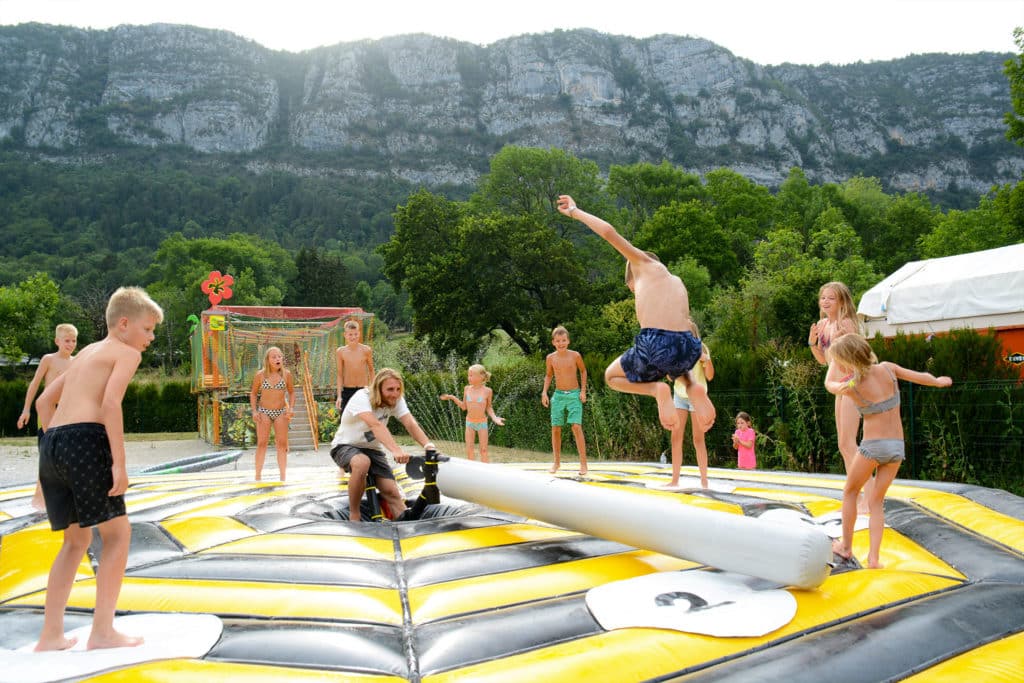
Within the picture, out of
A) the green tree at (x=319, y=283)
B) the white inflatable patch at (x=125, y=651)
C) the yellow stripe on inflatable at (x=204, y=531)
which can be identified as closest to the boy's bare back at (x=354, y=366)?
the yellow stripe on inflatable at (x=204, y=531)

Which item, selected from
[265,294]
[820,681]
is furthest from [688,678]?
[265,294]

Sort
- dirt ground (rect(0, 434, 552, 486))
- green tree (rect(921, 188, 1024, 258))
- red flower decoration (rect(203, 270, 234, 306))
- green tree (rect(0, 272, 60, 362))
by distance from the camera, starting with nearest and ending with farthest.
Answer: dirt ground (rect(0, 434, 552, 486))
red flower decoration (rect(203, 270, 234, 306))
green tree (rect(0, 272, 60, 362))
green tree (rect(921, 188, 1024, 258))

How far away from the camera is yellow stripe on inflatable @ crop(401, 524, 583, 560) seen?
3.53m

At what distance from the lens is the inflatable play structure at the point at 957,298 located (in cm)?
1010

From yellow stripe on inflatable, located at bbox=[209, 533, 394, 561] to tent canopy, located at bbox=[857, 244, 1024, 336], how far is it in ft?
30.4

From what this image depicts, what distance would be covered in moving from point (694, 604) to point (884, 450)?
1089mm

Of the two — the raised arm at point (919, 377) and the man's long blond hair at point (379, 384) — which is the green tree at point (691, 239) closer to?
the man's long blond hair at point (379, 384)

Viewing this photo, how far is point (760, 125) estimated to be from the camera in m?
93.3

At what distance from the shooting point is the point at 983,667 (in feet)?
7.34

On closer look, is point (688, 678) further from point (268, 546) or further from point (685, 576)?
point (268, 546)

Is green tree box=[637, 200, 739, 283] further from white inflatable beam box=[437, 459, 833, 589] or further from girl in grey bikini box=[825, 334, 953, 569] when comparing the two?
girl in grey bikini box=[825, 334, 953, 569]

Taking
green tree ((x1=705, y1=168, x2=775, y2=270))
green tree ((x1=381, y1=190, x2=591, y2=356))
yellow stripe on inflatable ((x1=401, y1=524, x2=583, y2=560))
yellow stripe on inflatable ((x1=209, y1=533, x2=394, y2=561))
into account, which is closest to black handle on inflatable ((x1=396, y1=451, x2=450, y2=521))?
yellow stripe on inflatable ((x1=401, y1=524, x2=583, y2=560))

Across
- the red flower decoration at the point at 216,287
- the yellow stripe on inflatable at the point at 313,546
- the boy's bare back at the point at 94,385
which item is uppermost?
the red flower decoration at the point at 216,287

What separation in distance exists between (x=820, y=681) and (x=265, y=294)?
56288 millimetres
